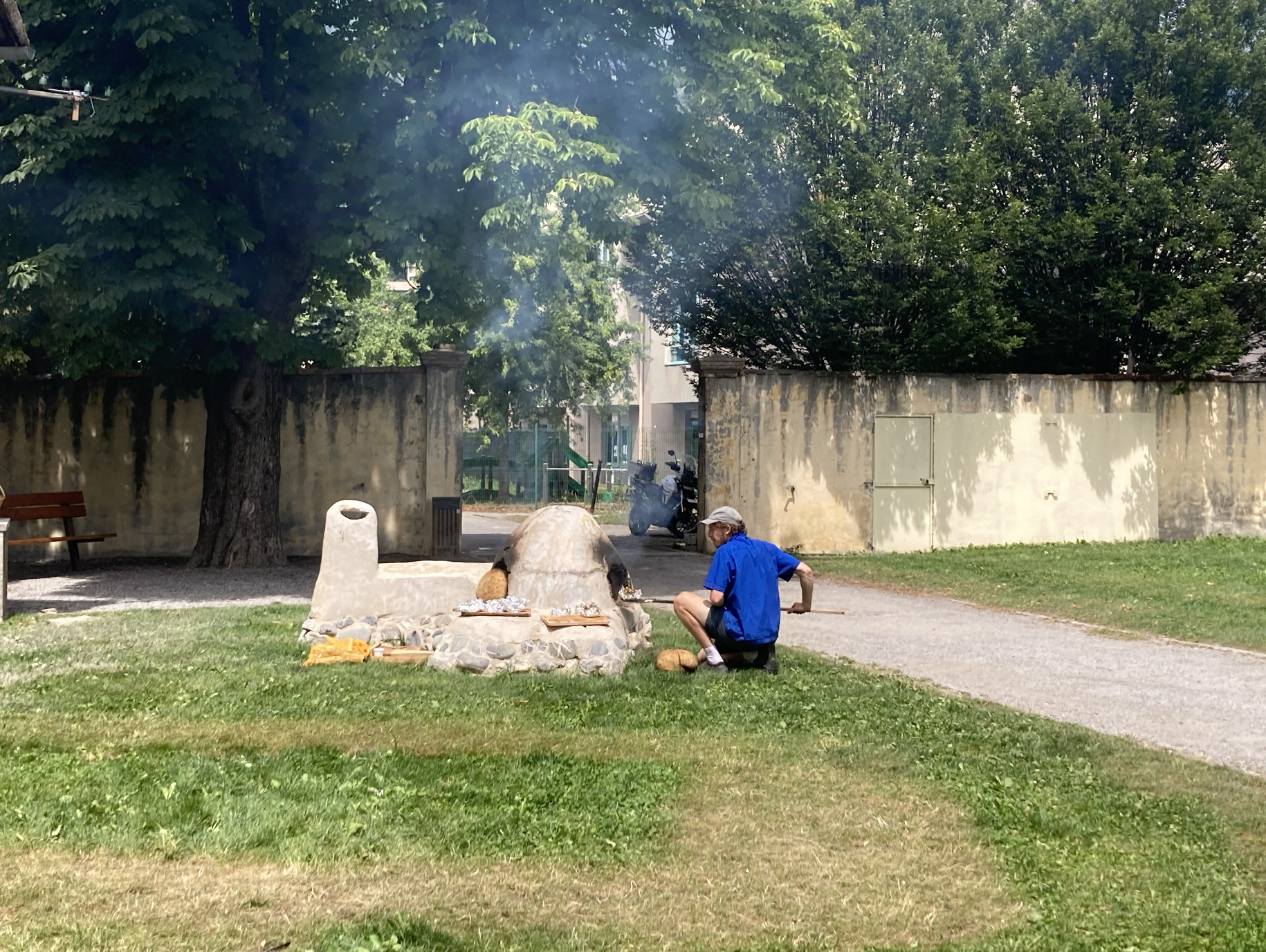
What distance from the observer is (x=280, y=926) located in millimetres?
4621

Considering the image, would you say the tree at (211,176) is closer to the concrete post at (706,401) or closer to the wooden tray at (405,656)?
the concrete post at (706,401)

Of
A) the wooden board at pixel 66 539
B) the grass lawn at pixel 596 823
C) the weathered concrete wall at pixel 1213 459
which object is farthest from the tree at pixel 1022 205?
the grass lawn at pixel 596 823

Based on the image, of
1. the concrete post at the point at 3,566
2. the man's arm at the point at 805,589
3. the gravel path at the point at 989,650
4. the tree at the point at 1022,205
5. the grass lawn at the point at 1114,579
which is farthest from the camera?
the tree at the point at 1022,205

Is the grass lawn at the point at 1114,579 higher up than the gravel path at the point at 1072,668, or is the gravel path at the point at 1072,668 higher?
the grass lawn at the point at 1114,579

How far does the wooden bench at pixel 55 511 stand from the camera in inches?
654

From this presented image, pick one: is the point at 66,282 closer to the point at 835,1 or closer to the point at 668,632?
the point at 668,632

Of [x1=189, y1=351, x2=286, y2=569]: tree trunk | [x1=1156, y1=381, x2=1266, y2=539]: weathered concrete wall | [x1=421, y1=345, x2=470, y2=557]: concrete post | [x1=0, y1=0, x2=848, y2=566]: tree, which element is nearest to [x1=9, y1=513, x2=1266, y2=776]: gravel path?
[x1=189, y1=351, x2=286, y2=569]: tree trunk

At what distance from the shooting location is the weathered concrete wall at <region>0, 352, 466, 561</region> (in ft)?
60.8

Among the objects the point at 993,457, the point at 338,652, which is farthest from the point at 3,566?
the point at 993,457

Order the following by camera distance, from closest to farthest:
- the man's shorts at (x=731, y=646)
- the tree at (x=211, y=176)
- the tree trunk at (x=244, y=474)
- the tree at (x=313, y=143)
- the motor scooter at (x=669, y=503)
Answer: the man's shorts at (x=731, y=646)
the tree at (x=211, y=176)
the tree at (x=313, y=143)
the tree trunk at (x=244, y=474)
the motor scooter at (x=669, y=503)

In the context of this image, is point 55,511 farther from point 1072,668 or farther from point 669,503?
point 1072,668

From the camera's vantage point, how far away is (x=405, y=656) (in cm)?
974

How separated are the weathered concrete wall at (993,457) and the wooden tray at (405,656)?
9.46 meters

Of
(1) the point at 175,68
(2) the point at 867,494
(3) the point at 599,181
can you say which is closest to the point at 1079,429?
A: (2) the point at 867,494
